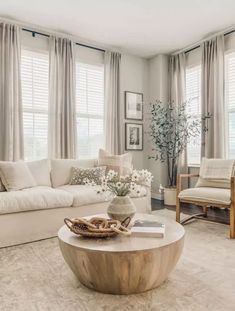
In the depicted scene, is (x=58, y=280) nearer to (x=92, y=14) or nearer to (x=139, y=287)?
(x=139, y=287)

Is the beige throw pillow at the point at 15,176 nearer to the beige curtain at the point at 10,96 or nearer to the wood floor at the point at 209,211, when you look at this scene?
the beige curtain at the point at 10,96

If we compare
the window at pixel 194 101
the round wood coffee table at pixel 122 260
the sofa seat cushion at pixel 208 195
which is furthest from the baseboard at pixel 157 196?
the round wood coffee table at pixel 122 260

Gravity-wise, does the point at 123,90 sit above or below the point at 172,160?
above

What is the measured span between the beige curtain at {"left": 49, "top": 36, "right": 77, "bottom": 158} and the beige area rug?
6.44ft

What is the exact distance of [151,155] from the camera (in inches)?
210

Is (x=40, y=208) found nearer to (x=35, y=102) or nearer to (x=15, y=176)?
(x=15, y=176)

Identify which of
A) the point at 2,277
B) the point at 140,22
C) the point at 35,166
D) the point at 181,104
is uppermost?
the point at 140,22

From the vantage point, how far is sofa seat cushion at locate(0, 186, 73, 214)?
2.64m

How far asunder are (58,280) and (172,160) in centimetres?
348

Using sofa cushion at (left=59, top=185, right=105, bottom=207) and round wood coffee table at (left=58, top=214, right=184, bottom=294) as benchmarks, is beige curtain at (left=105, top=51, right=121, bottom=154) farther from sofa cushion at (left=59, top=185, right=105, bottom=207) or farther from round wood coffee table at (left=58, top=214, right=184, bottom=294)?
round wood coffee table at (left=58, top=214, right=184, bottom=294)

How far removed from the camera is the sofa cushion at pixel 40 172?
346cm

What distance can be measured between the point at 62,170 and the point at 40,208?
3.18ft

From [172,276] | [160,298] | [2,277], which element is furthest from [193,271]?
[2,277]

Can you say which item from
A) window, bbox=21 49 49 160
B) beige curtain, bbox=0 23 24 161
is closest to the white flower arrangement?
beige curtain, bbox=0 23 24 161
